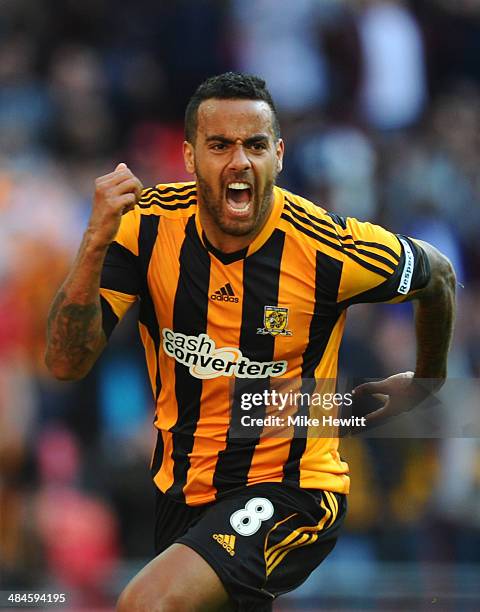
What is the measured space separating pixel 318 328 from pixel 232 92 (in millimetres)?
973

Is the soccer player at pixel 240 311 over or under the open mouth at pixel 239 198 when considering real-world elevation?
under

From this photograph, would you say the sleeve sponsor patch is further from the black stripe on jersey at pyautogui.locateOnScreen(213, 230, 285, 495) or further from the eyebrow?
the eyebrow

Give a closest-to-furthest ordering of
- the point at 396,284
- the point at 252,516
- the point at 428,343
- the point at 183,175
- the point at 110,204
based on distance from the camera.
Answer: the point at 110,204 < the point at 252,516 < the point at 396,284 < the point at 428,343 < the point at 183,175

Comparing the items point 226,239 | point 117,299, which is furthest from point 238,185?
point 117,299

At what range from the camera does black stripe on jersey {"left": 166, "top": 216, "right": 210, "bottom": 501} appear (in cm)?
505

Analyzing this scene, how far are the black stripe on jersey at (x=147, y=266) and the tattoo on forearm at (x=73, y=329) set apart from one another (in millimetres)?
317

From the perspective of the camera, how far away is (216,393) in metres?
5.06

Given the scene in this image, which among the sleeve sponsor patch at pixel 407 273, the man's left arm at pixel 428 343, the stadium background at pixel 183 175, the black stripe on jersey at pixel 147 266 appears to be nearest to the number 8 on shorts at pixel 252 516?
the black stripe on jersey at pixel 147 266

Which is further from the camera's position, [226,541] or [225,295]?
[225,295]

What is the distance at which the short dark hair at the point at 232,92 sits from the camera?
196 inches

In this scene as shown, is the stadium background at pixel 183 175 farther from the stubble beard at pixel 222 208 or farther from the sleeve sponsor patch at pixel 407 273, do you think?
the stubble beard at pixel 222 208

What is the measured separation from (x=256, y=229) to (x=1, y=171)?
478 cm

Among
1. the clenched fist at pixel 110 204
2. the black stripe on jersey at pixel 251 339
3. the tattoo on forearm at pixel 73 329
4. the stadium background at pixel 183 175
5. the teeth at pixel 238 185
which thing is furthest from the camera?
the stadium background at pixel 183 175

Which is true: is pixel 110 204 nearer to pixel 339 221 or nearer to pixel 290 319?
pixel 290 319
